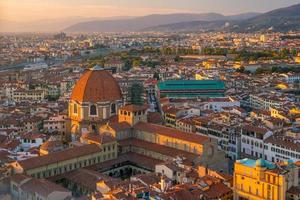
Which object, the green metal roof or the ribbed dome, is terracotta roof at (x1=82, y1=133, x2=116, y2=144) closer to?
the ribbed dome

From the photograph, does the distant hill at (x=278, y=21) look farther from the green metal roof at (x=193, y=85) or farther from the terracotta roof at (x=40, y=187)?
the terracotta roof at (x=40, y=187)

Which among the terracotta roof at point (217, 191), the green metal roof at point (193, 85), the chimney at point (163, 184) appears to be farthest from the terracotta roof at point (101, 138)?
the green metal roof at point (193, 85)

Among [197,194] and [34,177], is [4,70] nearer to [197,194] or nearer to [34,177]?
[34,177]

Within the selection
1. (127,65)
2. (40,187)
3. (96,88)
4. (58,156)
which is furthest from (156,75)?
(40,187)

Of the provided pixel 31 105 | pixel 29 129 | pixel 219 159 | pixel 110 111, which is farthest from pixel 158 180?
pixel 31 105

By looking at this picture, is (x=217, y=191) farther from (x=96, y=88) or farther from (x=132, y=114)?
(x=96, y=88)

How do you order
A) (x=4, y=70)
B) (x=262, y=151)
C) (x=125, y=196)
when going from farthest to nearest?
(x=4, y=70)
(x=262, y=151)
(x=125, y=196)
